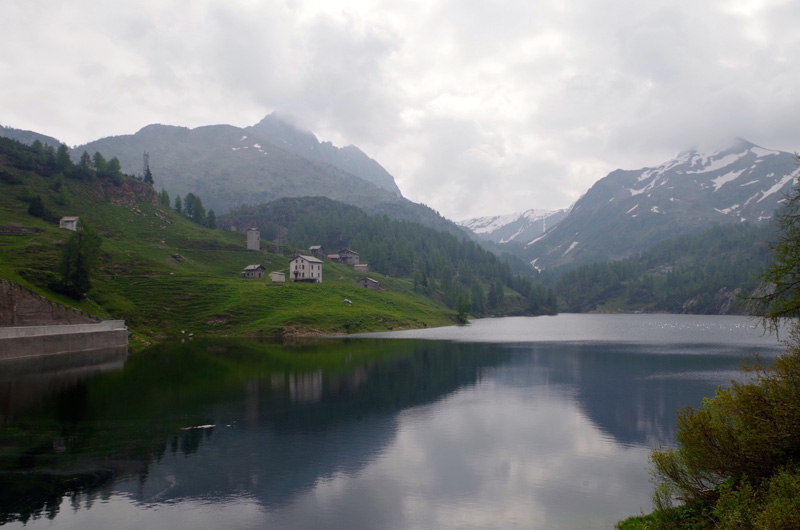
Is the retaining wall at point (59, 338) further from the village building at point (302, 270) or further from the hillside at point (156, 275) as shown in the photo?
the village building at point (302, 270)

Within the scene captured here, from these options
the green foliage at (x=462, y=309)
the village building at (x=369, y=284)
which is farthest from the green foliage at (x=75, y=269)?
the green foliage at (x=462, y=309)

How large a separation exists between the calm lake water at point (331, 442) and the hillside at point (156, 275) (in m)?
41.4

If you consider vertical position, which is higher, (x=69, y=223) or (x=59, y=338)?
(x=69, y=223)

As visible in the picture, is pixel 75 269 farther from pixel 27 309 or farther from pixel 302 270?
pixel 302 270

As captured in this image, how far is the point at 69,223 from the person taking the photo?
483 ft

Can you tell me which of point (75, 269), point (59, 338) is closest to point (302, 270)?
point (75, 269)

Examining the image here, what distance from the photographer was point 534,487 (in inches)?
1183

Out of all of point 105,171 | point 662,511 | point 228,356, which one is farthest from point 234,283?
point 662,511

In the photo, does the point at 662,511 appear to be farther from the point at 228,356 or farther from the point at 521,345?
the point at 521,345

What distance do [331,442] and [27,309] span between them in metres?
71.1

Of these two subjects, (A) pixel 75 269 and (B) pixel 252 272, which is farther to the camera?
(B) pixel 252 272

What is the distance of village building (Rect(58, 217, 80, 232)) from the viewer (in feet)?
480

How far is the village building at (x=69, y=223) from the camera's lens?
14638 centimetres

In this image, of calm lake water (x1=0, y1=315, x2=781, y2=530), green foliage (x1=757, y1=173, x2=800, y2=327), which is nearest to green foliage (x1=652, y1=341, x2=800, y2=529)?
green foliage (x1=757, y1=173, x2=800, y2=327)
